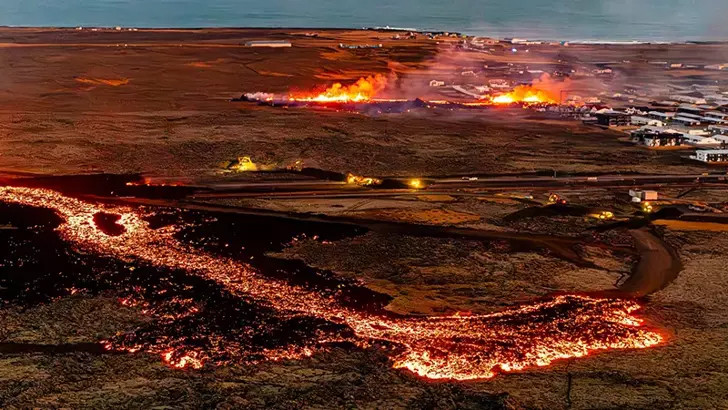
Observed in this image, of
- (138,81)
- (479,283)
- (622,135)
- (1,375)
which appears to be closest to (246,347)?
(1,375)

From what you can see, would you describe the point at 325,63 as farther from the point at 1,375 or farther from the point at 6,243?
the point at 1,375

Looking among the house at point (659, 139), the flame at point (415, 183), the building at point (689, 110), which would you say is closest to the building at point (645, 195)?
the flame at point (415, 183)

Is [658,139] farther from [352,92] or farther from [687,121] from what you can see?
[352,92]

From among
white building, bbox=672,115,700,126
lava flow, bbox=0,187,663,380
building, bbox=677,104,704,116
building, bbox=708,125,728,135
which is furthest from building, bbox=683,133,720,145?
lava flow, bbox=0,187,663,380

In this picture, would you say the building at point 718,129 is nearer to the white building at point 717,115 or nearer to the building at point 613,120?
the white building at point 717,115

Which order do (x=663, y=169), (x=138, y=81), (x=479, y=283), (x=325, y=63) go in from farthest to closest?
(x=325, y=63), (x=138, y=81), (x=663, y=169), (x=479, y=283)

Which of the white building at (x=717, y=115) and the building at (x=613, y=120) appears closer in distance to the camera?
the building at (x=613, y=120)
